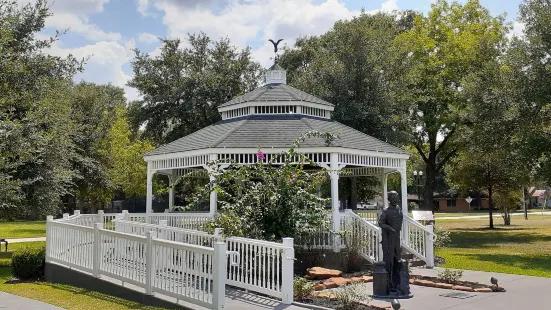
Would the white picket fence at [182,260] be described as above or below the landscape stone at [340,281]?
above

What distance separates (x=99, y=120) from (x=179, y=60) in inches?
247

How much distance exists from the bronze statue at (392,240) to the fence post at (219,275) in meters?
3.54

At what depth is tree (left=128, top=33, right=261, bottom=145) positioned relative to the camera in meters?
32.3

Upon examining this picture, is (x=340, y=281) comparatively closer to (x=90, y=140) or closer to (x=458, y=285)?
(x=458, y=285)

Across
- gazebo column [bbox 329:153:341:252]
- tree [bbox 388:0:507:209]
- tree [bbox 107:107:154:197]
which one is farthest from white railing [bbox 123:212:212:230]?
tree [bbox 107:107:154:197]

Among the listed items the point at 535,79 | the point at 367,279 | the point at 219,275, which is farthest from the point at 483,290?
the point at 535,79

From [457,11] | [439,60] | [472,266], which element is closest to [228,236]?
[472,266]

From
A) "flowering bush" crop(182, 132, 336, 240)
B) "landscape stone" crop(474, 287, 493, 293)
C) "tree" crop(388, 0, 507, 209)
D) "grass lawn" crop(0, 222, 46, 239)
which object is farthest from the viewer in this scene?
"grass lawn" crop(0, 222, 46, 239)

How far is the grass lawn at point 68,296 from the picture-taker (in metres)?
10.1

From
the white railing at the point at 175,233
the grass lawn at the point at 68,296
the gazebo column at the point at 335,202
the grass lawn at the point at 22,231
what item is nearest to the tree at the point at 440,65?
the gazebo column at the point at 335,202

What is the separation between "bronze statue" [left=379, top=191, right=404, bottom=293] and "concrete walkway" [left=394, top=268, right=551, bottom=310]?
19.5 inches

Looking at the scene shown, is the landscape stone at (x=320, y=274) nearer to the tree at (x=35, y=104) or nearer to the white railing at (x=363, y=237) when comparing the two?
the white railing at (x=363, y=237)

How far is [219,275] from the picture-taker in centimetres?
839

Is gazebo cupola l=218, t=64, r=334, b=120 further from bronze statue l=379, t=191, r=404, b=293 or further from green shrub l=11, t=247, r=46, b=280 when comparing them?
bronze statue l=379, t=191, r=404, b=293
